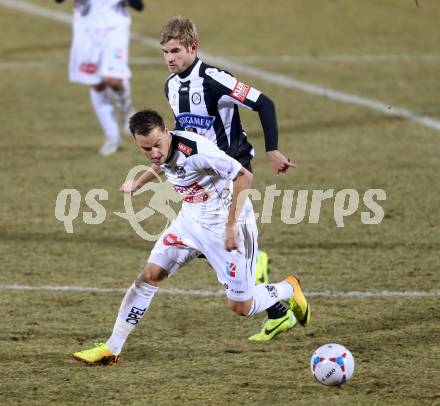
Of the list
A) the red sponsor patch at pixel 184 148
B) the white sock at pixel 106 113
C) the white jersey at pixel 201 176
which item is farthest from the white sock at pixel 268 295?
the white sock at pixel 106 113

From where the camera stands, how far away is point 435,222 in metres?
10.9

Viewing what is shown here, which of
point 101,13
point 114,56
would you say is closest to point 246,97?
point 114,56

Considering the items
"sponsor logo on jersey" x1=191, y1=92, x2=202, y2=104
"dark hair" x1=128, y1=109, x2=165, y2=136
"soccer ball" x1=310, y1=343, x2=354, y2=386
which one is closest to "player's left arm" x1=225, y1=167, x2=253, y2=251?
"dark hair" x1=128, y1=109, x2=165, y2=136

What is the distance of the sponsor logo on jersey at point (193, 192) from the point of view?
7.32 meters

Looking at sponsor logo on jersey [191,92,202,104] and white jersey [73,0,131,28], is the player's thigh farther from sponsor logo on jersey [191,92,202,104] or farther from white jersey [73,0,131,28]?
sponsor logo on jersey [191,92,202,104]

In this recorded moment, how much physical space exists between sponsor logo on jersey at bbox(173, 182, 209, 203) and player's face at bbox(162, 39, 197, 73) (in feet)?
3.00

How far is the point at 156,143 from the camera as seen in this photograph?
6.96 metres

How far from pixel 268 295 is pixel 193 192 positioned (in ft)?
3.12

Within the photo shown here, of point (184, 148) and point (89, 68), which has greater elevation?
point (89, 68)

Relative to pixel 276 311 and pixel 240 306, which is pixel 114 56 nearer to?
pixel 276 311

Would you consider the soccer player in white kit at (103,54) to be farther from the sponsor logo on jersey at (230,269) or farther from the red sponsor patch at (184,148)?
the red sponsor patch at (184,148)

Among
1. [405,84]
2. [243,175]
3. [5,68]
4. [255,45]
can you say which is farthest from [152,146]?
[255,45]

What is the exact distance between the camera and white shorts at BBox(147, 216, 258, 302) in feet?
24.1

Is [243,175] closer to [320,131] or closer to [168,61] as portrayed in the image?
[168,61]
